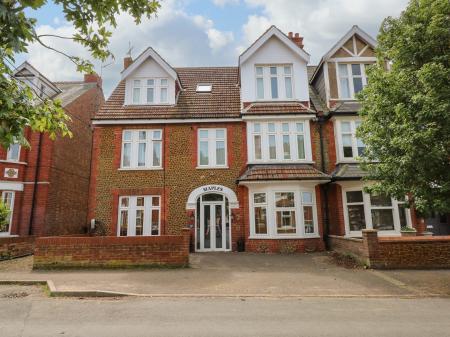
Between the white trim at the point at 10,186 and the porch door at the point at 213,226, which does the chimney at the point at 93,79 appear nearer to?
the white trim at the point at 10,186

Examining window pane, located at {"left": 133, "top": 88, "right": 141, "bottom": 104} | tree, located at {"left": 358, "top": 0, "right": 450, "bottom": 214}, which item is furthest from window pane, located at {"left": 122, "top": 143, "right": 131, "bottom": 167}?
tree, located at {"left": 358, "top": 0, "right": 450, "bottom": 214}

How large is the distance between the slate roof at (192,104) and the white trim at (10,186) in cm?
573

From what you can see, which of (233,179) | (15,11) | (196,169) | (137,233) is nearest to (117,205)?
(137,233)

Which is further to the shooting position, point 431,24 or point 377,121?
point 377,121

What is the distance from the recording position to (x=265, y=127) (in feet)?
50.3

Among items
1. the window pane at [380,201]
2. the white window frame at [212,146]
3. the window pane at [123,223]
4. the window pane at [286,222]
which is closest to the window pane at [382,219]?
the window pane at [380,201]

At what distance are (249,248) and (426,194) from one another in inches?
310

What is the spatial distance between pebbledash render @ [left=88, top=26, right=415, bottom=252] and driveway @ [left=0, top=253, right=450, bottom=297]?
3288 mm

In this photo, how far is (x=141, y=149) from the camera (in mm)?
15531

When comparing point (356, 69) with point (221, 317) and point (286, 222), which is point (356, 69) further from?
point (221, 317)

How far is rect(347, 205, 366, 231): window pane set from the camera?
46.8 ft

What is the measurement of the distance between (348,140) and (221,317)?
11901 mm

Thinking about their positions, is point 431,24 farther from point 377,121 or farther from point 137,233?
point 137,233

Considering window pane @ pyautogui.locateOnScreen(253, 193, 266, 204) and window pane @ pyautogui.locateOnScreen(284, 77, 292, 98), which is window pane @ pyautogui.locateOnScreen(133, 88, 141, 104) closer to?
window pane @ pyautogui.locateOnScreen(284, 77, 292, 98)
